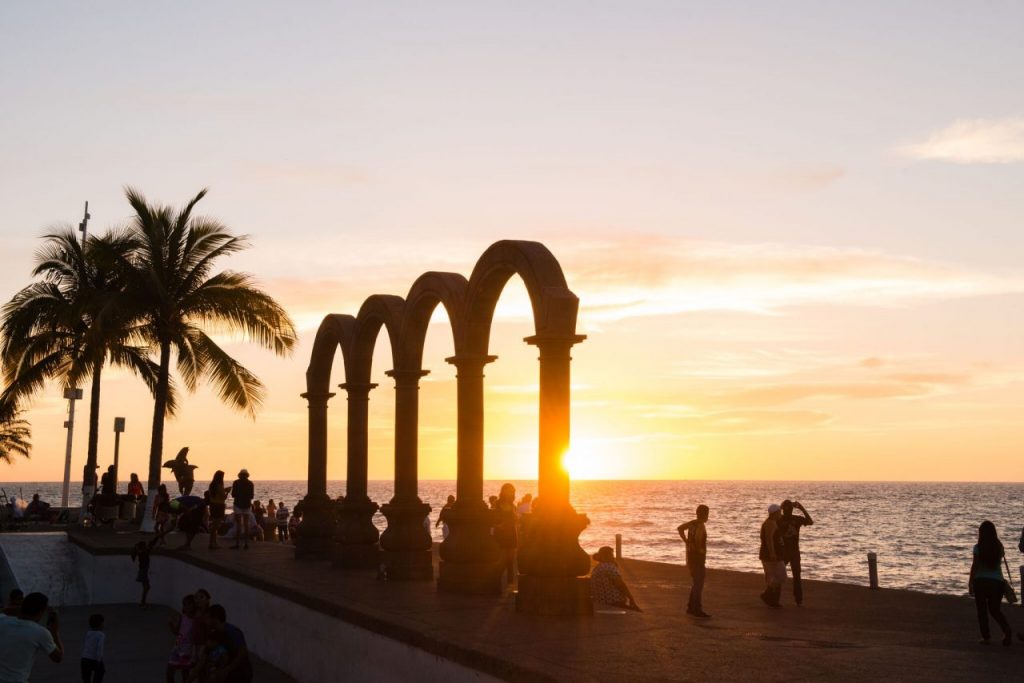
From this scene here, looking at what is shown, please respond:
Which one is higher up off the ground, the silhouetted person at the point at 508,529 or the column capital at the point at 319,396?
the column capital at the point at 319,396

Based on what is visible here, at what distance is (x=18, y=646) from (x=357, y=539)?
11197mm

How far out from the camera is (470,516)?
52.9 ft

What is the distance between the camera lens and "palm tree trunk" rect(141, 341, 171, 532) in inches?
1276

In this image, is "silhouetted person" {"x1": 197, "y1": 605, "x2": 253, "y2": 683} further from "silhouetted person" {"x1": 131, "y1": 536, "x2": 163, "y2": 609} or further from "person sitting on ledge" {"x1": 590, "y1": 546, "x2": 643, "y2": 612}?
"silhouetted person" {"x1": 131, "y1": 536, "x2": 163, "y2": 609}

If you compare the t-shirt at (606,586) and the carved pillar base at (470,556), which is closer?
the t-shirt at (606,586)

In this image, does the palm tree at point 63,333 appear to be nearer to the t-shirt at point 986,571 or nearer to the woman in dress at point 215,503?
the woman in dress at point 215,503

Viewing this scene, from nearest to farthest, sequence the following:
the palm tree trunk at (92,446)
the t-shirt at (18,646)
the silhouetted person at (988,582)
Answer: the t-shirt at (18,646)
the silhouetted person at (988,582)
the palm tree trunk at (92,446)

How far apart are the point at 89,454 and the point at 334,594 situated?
27.7 meters

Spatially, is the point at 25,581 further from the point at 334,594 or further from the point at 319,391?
the point at 334,594

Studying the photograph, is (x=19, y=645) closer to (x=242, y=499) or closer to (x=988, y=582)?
(x=988, y=582)

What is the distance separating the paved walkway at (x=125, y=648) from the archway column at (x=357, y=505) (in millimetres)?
3074

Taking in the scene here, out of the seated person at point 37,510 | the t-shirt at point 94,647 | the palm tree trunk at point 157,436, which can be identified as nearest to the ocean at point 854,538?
the seated person at point 37,510

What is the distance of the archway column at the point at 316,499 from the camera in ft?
72.9

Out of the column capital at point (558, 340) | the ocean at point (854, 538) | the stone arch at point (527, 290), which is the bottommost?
the ocean at point (854, 538)
